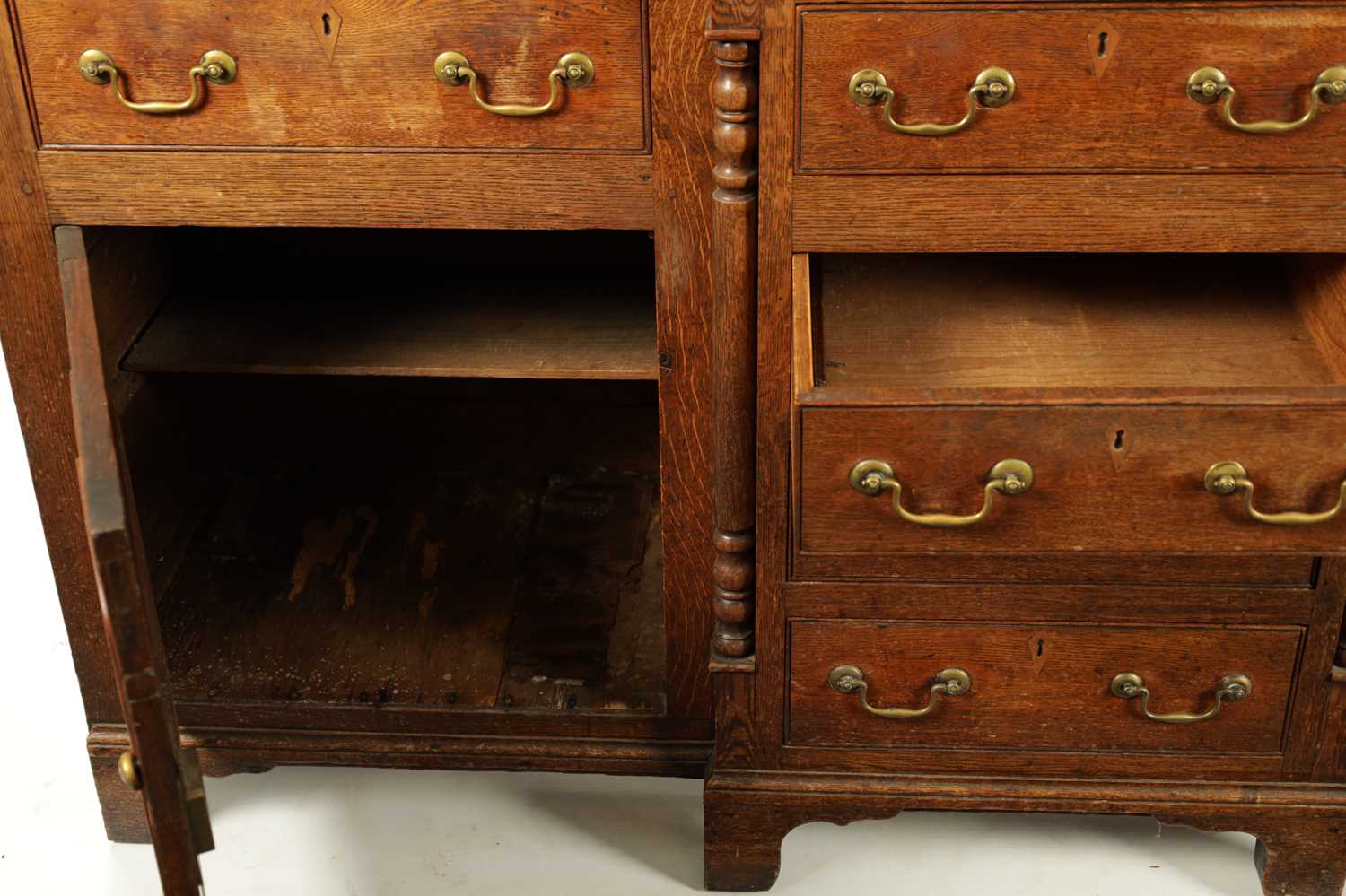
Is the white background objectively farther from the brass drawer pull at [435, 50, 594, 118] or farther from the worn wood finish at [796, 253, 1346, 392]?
the brass drawer pull at [435, 50, 594, 118]

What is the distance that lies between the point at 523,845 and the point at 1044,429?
875mm

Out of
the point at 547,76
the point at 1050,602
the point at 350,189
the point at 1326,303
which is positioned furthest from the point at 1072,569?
the point at 350,189

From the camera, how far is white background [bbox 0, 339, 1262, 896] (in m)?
1.90

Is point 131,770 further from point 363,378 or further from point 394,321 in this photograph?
point 363,378

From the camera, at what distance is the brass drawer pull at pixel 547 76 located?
1538 mm

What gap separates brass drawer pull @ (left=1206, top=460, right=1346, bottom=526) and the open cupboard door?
0.89 metres

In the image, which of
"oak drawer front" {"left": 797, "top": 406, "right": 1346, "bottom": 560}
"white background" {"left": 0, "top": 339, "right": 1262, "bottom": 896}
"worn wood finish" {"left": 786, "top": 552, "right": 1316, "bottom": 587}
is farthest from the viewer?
"white background" {"left": 0, "top": 339, "right": 1262, "bottom": 896}

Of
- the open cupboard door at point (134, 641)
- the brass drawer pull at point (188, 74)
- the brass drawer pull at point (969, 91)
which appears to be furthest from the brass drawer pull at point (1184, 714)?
the brass drawer pull at point (188, 74)

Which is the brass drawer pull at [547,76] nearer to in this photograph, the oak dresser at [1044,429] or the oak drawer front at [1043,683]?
the oak dresser at [1044,429]

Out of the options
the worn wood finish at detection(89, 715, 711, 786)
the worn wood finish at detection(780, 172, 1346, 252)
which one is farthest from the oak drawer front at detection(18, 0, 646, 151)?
the worn wood finish at detection(89, 715, 711, 786)

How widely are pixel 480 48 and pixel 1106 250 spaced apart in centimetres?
61

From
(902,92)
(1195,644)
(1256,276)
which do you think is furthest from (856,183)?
(1195,644)

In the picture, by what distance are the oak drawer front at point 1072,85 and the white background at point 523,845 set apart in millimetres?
846

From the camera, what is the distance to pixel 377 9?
1.53 metres
